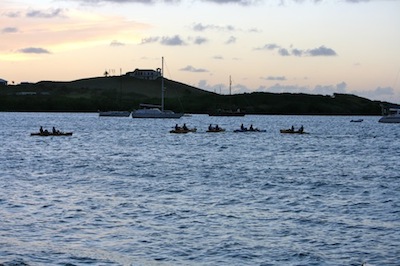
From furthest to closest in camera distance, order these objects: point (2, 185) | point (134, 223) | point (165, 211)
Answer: point (2, 185)
point (165, 211)
point (134, 223)

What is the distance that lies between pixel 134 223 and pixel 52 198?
32.5 feet

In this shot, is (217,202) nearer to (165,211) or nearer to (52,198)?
(165,211)

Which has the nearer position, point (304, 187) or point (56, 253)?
point (56, 253)

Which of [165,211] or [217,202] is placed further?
[217,202]

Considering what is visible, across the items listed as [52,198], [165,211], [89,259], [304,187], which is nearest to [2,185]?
[52,198]

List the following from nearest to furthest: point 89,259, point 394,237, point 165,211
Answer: point 89,259, point 394,237, point 165,211

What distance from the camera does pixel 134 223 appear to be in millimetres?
32344

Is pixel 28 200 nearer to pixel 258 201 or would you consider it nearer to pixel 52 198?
pixel 52 198

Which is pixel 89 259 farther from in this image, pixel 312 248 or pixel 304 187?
pixel 304 187

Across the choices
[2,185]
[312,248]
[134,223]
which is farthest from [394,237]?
[2,185]

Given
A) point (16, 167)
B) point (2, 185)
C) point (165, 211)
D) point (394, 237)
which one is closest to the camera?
point (394, 237)

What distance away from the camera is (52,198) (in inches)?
1597

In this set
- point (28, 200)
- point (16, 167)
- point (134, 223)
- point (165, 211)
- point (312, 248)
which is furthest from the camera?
point (16, 167)

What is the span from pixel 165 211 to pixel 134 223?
390 centimetres
